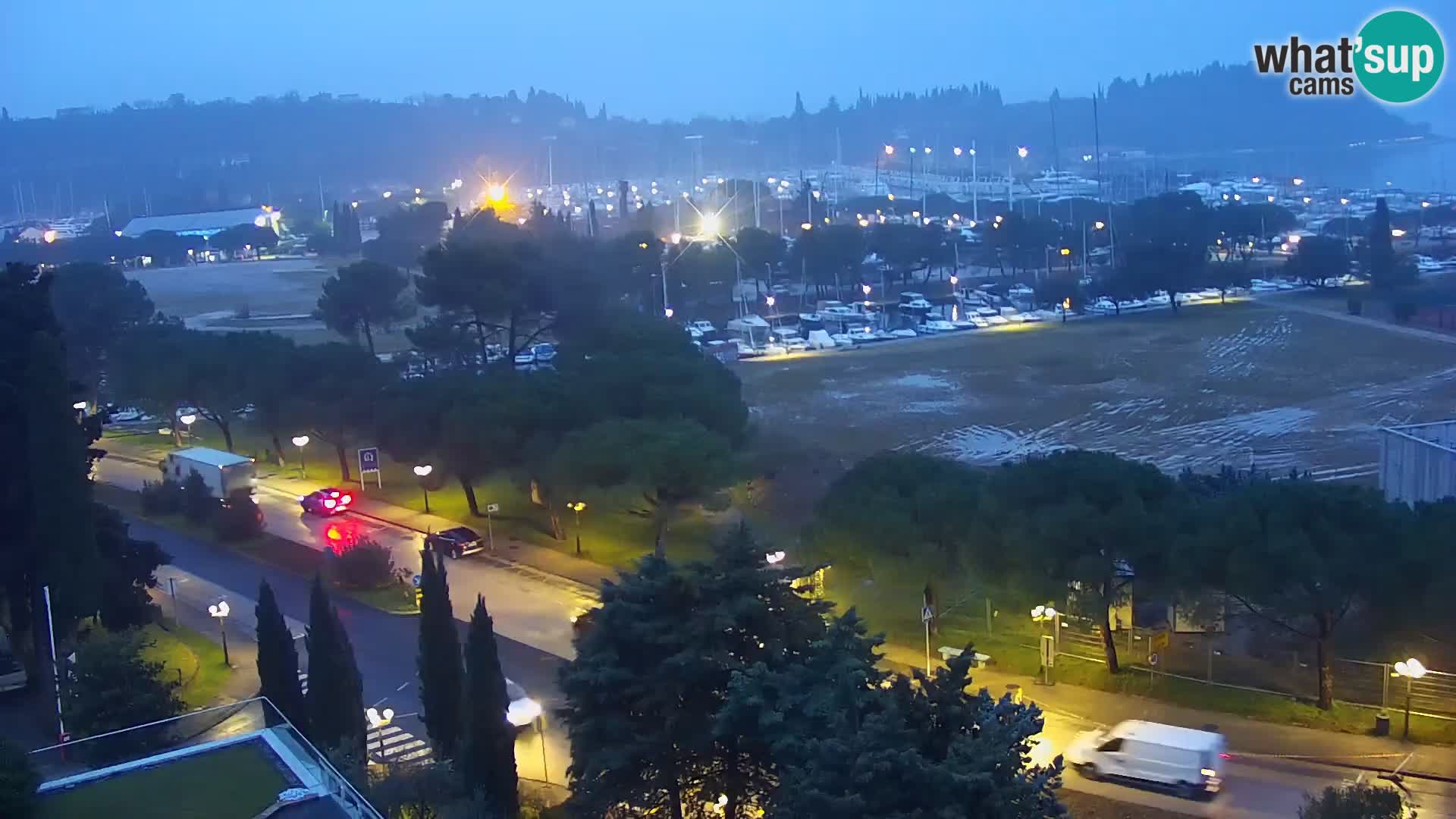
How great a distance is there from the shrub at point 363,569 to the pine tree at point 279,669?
14.2ft

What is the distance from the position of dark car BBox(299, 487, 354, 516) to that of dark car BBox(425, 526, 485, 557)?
2.29 meters

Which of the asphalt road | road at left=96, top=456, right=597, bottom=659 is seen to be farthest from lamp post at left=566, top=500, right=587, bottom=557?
the asphalt road

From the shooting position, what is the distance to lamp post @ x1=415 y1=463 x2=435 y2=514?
16.0m

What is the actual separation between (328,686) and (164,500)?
9700 mm

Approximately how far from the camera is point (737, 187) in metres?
73.2

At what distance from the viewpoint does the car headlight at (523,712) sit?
9.53 metres

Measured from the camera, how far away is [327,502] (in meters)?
16.1

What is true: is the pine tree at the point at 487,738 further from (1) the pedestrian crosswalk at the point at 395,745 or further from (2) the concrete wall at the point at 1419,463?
(2) the concrete wall at the point at 1419,463

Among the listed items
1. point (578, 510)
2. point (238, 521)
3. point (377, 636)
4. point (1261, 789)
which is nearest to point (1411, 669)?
point (1261, 789)

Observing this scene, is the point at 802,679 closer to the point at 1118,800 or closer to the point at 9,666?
the point at 1118,800

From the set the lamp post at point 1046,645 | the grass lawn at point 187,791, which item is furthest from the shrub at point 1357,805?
the grass lawn at point 187,791

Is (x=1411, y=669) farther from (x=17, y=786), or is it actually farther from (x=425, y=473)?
(x=425, y=473)

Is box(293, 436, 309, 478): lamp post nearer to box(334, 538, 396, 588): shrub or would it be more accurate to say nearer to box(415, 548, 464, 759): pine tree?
box(334, 538, 396, 588): shrub

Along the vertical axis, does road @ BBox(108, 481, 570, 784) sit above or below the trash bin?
above
